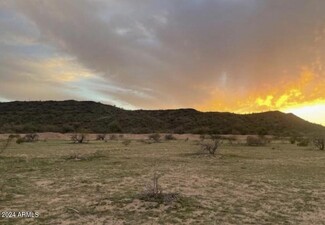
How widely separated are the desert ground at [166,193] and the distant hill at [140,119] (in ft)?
189

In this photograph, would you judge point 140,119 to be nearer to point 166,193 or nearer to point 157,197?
point 166,193

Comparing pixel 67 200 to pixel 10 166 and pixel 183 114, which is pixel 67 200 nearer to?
pixel 10 166

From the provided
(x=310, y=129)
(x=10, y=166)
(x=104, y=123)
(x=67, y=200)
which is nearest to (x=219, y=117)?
(x=310, y=129)

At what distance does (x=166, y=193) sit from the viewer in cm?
1298

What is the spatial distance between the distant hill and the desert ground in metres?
57.6

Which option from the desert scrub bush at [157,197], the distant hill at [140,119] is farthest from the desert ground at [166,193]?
the distant hill at [140,119]

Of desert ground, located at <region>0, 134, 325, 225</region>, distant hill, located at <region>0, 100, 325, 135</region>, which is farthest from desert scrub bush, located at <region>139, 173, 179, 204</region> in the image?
distant hill, located at <region>0, 100, 325, 135</region>

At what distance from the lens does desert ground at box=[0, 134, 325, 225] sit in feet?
34.9

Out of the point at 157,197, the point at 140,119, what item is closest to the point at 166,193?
the point at 157,197

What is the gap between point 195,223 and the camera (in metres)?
10.0

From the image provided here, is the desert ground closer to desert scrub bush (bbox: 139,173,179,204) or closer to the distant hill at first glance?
desert scrub bush (bbox: 139,173,179,204)

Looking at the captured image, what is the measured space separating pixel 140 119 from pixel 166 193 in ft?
277

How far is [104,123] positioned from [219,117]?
31.7 metres

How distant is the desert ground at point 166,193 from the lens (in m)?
10.6
